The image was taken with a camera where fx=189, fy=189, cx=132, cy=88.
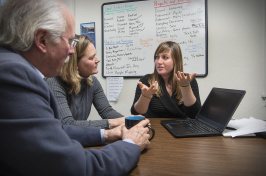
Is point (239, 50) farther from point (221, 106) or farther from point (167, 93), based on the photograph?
point (221, 106)

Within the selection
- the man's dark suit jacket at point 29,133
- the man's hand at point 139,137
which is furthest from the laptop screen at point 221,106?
the man's dark suit jacket at point 29,133

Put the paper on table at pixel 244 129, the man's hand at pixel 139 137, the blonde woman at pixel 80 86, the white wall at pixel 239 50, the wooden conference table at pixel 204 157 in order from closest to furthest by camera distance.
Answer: the wooden conference table at pixel 204 157
the man's hand at pixel 139 137
the paper on table at pixel 244 129
the blonde woman at pixel 80 86
the white wall at pixel 239 50

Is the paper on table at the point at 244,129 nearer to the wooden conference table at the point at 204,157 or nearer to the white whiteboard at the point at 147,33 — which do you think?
the wooden conference table at the point at 204,157

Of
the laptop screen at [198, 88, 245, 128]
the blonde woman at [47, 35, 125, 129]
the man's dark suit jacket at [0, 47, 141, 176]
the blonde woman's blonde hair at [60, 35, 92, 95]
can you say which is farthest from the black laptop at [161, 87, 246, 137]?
the blonde woman's blonde hair at [60, 35, 92, 95]

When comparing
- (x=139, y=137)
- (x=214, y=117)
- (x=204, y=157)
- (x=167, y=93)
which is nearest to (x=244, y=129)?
(x=214, y=117)

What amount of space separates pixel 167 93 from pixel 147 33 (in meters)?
1.01

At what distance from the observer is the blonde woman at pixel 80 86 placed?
4.18 feet

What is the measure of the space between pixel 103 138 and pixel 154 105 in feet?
2.92

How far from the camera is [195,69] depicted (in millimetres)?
2166

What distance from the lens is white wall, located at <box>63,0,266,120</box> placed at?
2.03m

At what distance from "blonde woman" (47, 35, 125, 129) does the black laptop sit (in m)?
0.44

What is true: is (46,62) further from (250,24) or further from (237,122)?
(250,24)

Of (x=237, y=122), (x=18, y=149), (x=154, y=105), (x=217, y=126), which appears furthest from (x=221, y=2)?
(x=18, y=149)

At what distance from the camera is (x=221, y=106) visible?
1.00 metres
